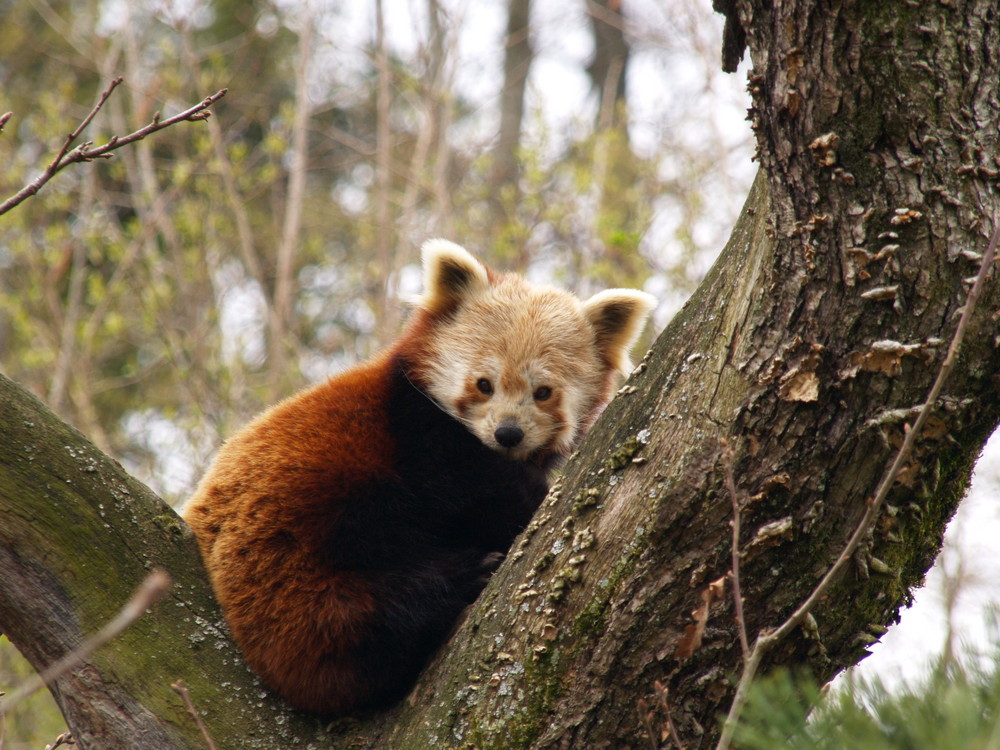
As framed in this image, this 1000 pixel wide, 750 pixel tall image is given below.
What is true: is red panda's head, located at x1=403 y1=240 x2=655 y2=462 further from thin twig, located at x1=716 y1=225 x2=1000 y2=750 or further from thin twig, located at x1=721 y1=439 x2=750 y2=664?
thin twig, located at x1=716 y1=225 x2=1000 y2=750

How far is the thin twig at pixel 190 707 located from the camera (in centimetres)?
290

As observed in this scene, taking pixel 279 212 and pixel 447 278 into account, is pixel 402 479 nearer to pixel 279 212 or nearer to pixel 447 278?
pixel 447 278

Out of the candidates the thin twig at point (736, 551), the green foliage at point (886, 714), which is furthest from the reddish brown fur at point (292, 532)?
the green foliage at point (886, 714)

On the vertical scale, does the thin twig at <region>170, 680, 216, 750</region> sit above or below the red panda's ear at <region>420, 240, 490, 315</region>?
below

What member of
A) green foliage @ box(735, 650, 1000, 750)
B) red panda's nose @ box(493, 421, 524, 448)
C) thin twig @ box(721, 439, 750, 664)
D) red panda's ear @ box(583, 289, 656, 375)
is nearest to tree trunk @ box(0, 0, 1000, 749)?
thin twig @ box(721, 439, 750, 664)

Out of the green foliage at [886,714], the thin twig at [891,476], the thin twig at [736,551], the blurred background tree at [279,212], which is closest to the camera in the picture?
the green foliage at [886,714]

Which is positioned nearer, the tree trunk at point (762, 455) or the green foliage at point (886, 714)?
the green foliage at point (886, 714)

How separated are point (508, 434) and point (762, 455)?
221cm

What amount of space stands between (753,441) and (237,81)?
12492mm

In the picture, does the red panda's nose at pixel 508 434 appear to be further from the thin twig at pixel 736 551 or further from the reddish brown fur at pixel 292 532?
the thin twig at pixel 736 551

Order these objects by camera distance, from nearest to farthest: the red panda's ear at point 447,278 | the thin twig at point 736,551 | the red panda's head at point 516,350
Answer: the thin twig at point 736,551 < the red panda's head at point 516,350 < the red panda's ear at point 447,278

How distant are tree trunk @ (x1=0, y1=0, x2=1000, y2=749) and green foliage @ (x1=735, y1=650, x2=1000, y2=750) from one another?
26.8 inches

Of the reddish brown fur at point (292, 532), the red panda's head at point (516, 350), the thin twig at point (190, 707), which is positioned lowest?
the thin twig at point (190, 707)

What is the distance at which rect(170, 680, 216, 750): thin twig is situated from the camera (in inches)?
114
